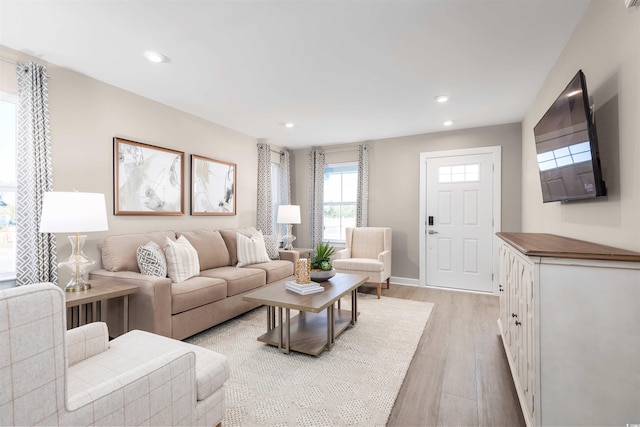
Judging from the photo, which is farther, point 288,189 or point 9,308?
point 288,189

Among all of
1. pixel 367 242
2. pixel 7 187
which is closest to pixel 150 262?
pixel 7 187

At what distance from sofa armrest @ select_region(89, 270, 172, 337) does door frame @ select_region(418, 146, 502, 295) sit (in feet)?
11.8

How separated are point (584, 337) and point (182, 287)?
2.70 metres

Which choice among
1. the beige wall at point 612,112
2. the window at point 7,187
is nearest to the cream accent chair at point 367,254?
the beige wall at point 612,112

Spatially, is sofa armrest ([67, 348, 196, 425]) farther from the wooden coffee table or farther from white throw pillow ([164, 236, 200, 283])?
white throw pillow ([164, 236, 200, 283])

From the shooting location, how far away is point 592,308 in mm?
1223

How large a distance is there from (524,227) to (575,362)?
3.07 metres

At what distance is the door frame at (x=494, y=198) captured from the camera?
4188 mm

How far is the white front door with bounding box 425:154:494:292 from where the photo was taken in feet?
14.0

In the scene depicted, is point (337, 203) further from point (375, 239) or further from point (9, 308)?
point (9, 308)

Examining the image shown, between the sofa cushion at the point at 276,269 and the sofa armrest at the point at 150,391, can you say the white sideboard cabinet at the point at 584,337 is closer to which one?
the sofa armrest at the point at 150,391

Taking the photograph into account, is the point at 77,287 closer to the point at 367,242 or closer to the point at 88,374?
the point at 88,374

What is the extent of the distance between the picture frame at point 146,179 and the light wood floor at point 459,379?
3.01 meters

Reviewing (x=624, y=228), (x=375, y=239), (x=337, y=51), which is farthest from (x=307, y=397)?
(x=375, y=239)
